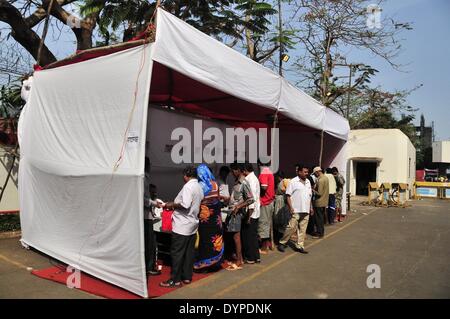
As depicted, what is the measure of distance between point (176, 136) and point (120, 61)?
11.8 feet

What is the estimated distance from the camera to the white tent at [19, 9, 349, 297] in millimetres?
4426

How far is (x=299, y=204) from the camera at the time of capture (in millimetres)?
6949

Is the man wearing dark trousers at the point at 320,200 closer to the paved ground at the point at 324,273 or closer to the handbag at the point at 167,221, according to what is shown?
the paved ground at the point at 324,273

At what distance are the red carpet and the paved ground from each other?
13 centimetres

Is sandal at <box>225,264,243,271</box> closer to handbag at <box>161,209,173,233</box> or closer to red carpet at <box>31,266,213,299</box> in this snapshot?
red carpet at <box>31,266,213,299</box>

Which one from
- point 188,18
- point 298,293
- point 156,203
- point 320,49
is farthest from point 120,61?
point 320,49

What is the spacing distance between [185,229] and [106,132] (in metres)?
1.60

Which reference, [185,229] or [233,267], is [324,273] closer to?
[233,267]

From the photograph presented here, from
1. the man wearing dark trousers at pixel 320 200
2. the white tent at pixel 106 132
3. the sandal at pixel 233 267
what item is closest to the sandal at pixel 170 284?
the white tent at pixel 106 132

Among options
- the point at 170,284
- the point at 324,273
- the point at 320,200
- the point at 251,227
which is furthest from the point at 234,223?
the point at 320,200

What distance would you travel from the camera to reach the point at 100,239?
4.84 meters

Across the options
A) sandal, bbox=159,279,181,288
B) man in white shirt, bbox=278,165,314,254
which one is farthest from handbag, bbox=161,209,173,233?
man in white shirt, bbox=278,165,314,254

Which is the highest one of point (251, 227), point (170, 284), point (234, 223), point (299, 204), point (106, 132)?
point (106, 132)

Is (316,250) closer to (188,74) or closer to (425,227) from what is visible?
(188,74)
